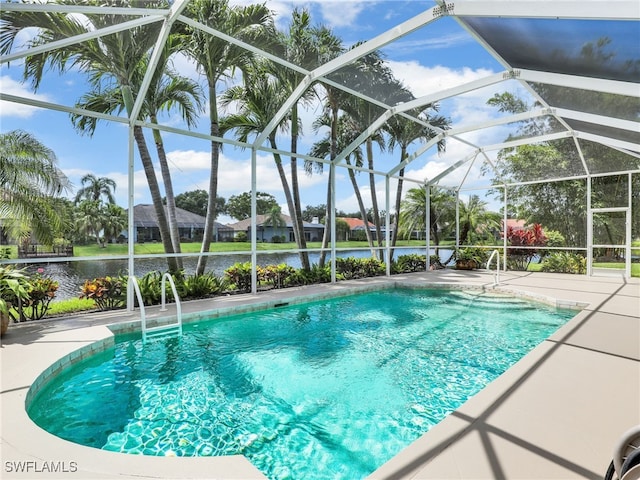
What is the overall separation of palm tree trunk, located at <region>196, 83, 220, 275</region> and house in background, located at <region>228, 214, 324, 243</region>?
0.54 metres

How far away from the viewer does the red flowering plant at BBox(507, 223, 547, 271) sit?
41.6 ft

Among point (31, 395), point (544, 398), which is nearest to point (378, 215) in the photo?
→ point (544, 398)

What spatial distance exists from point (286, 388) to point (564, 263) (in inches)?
475

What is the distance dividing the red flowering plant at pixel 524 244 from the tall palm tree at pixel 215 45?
10.7 meters

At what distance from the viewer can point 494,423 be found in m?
2.54

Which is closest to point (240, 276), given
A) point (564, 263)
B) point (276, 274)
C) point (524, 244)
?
point (276, 274)

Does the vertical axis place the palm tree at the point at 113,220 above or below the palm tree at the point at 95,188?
below

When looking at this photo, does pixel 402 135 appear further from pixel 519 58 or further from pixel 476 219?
pixel 519 58

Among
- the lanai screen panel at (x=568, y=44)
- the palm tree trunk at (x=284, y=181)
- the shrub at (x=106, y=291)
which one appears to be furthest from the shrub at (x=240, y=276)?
the lanai screen panel at (x=568, y=44)

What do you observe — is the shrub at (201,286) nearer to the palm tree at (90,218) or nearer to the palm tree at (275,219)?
the palm tree at (90,218)

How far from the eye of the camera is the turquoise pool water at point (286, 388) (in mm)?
2854

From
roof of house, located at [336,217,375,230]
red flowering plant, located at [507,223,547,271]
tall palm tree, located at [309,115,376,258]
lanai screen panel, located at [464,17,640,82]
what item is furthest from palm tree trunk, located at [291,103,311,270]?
red flowering plant, located at [507,223,547,271]

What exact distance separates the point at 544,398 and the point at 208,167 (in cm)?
779

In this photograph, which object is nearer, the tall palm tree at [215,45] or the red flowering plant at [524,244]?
the tall palm tree at [215,45]
